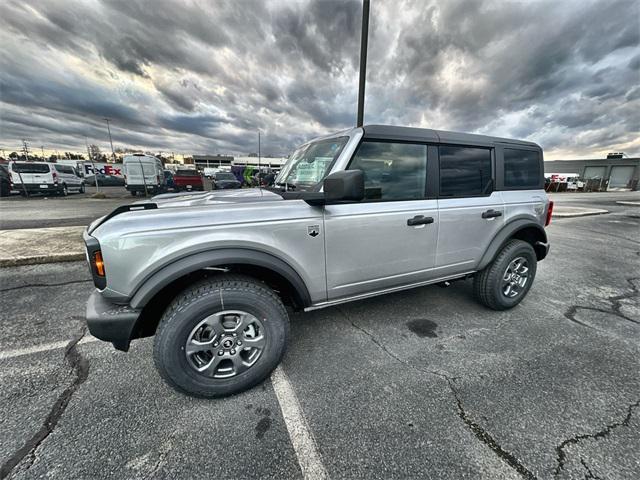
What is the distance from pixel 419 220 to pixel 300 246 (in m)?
1.17

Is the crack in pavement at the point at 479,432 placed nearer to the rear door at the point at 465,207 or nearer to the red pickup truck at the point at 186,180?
the rear door at the point at 465,207

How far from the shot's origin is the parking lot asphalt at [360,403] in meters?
1.53

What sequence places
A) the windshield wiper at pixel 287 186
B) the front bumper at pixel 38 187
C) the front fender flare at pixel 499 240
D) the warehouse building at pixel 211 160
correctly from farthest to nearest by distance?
the warehouse building at pixel 211 160
the front bumper at pixel 38 187
the front fender flare at pixel 499 240
the windshield wiper at pixel 287 186

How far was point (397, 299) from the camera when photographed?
3.52 meters

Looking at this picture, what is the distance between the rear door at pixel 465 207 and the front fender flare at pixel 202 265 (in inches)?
66.0

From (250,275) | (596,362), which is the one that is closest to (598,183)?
(596,362)

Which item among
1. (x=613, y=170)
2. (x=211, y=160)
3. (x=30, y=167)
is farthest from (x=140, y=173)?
(x=211, y=160)

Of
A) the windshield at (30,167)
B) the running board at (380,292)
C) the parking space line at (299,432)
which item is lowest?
the parking space line at (299,432)

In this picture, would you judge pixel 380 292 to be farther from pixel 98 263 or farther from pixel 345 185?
pixel 98 263

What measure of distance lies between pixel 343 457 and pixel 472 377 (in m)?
1.28

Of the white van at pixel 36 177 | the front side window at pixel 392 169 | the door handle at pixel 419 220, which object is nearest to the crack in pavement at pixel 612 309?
the door handle at pixel 419 220

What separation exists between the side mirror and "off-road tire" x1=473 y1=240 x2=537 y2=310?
2186 millimetres

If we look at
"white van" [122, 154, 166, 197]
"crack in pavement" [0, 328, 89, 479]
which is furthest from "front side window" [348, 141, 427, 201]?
"white van" [122, 154, 166, 197]

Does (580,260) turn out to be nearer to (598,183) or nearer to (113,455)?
(113,455)
